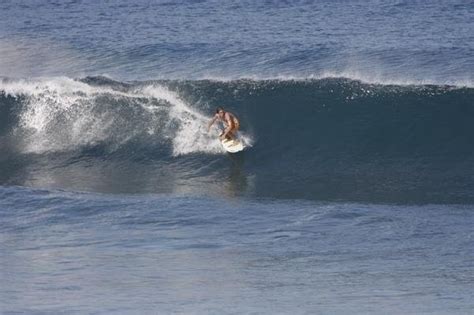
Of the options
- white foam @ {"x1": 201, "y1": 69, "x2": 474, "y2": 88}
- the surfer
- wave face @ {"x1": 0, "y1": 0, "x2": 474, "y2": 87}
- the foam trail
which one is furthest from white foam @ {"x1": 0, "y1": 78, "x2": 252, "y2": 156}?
wave face @ {"x1": 0, "y1": 0, "x2": 474, "y2": 87}

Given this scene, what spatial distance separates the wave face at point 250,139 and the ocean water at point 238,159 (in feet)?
0.20

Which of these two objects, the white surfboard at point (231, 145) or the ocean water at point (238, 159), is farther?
the white surfboard at point (231, 145)

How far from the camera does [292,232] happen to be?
2191cm

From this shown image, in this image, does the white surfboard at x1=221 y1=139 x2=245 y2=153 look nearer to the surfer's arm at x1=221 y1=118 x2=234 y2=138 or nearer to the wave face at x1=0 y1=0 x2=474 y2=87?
the surfer's arm at x1=221 y1=118 x2=234 y2=138

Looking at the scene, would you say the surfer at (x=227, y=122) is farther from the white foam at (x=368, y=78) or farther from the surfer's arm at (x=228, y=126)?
the white foam at (x=368, y=78)

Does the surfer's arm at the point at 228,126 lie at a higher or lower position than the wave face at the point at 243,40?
lower

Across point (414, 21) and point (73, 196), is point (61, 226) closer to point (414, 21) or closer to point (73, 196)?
point (73, 196)

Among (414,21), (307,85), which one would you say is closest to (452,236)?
(307,85)

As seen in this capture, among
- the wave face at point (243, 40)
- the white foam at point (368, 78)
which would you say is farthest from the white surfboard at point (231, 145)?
the wave face at point (243, 40)

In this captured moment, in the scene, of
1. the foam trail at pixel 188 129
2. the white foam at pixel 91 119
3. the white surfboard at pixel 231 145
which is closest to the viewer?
the white surfboard at pixel 231 145

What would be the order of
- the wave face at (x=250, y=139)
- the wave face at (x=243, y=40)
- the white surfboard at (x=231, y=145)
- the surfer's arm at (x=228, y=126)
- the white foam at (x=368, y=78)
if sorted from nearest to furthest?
the wave face at (x=250, y=139), the surfer's arm at (x=228, y=126), the white surfboard at (x=231, y=145), the white foam at (x=368, y=78), the wave face at (x=243, y=40)

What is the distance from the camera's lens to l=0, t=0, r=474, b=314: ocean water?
63.4 feet

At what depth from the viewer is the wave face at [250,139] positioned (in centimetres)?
2594

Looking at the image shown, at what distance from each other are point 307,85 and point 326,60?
3.30 meters
